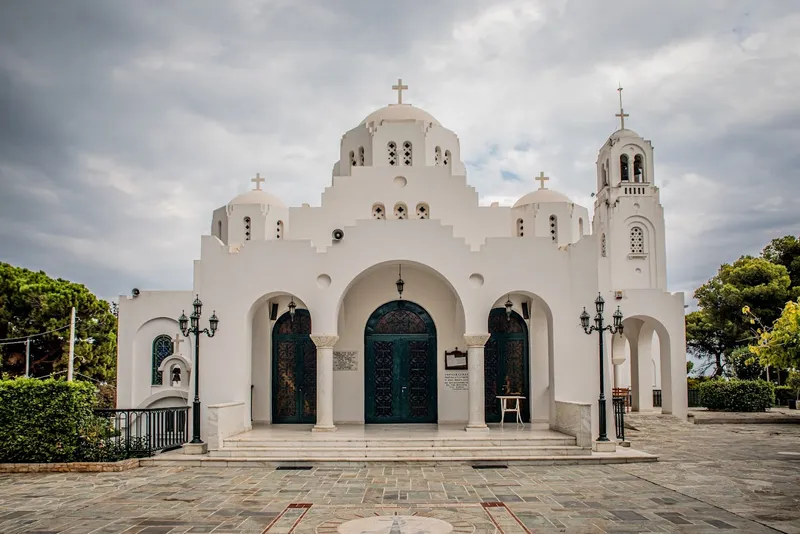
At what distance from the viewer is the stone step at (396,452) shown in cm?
1484

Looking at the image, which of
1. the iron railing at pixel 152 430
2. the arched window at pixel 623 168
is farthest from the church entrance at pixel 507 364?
the arched window at pixel 623 168

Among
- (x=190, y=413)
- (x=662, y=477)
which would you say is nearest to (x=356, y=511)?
(x=662, y=477)

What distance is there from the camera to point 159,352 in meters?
24.1

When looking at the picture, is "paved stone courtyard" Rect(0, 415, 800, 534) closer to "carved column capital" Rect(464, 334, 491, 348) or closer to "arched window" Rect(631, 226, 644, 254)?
"carved column capital" Rect(464, 334, 491, 348)

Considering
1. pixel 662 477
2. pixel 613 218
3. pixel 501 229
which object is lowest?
pixel 662 477

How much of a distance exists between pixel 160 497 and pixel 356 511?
3.32 m

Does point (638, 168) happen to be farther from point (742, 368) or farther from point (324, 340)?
point (324, 340)

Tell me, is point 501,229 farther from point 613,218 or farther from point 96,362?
point 96,362

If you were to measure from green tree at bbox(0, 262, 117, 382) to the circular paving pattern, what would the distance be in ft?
92.8

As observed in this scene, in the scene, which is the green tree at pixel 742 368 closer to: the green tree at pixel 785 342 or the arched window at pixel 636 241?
the arched window at pixel 636 241

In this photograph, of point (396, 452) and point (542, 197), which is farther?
point (542, 197)

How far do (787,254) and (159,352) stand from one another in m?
30.0

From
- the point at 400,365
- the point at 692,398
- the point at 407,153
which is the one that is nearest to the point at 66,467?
the point at 400,365

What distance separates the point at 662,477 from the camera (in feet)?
41.9
